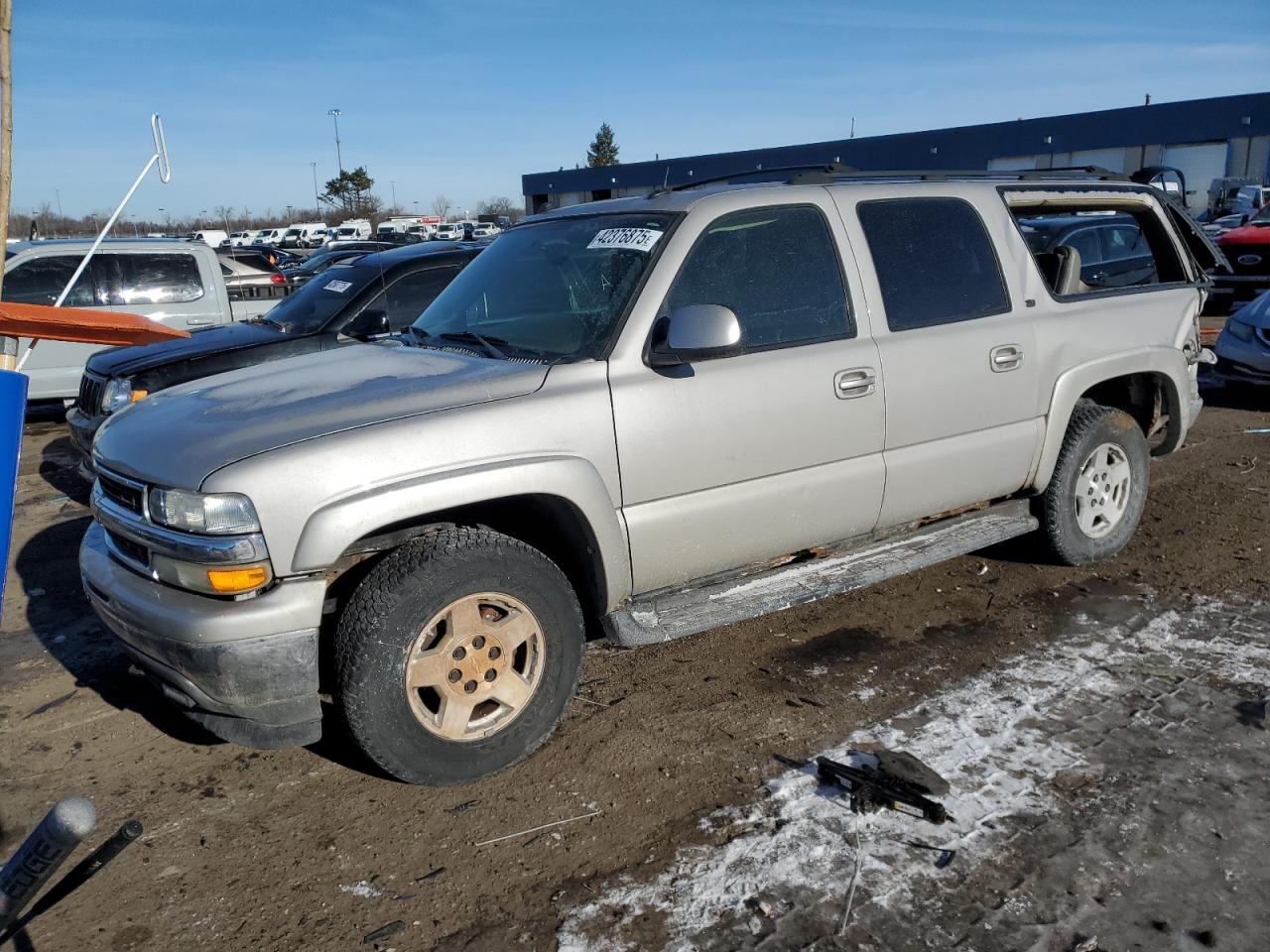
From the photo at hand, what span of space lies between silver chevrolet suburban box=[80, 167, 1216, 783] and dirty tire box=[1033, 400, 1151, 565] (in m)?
0.02

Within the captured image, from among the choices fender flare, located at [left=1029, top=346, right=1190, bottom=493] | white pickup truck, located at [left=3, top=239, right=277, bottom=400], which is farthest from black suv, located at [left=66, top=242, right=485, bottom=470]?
fender flare, located at [left=1029, top=346, right=1190, bottom=493]

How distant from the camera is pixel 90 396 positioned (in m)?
7.23

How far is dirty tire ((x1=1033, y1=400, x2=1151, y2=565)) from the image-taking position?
5.02 meters

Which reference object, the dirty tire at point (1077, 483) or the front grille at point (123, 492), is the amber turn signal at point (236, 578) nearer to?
the front grille at point (123, 492)

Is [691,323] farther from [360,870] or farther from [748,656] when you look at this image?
[360,870]

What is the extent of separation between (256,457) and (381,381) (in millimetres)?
664

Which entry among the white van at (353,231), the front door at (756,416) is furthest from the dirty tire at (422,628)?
the white van at (353,231)

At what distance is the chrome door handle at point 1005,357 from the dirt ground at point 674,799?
119 centimetres

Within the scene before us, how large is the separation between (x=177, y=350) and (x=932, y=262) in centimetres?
546

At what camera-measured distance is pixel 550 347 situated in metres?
3.80

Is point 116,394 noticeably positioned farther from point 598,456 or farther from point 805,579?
point 805,579

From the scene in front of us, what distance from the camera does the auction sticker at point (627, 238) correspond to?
3885 millimetres

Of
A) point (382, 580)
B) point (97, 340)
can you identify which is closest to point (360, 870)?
point (382, 580)

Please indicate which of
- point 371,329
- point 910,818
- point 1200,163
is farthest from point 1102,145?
point 910,818
